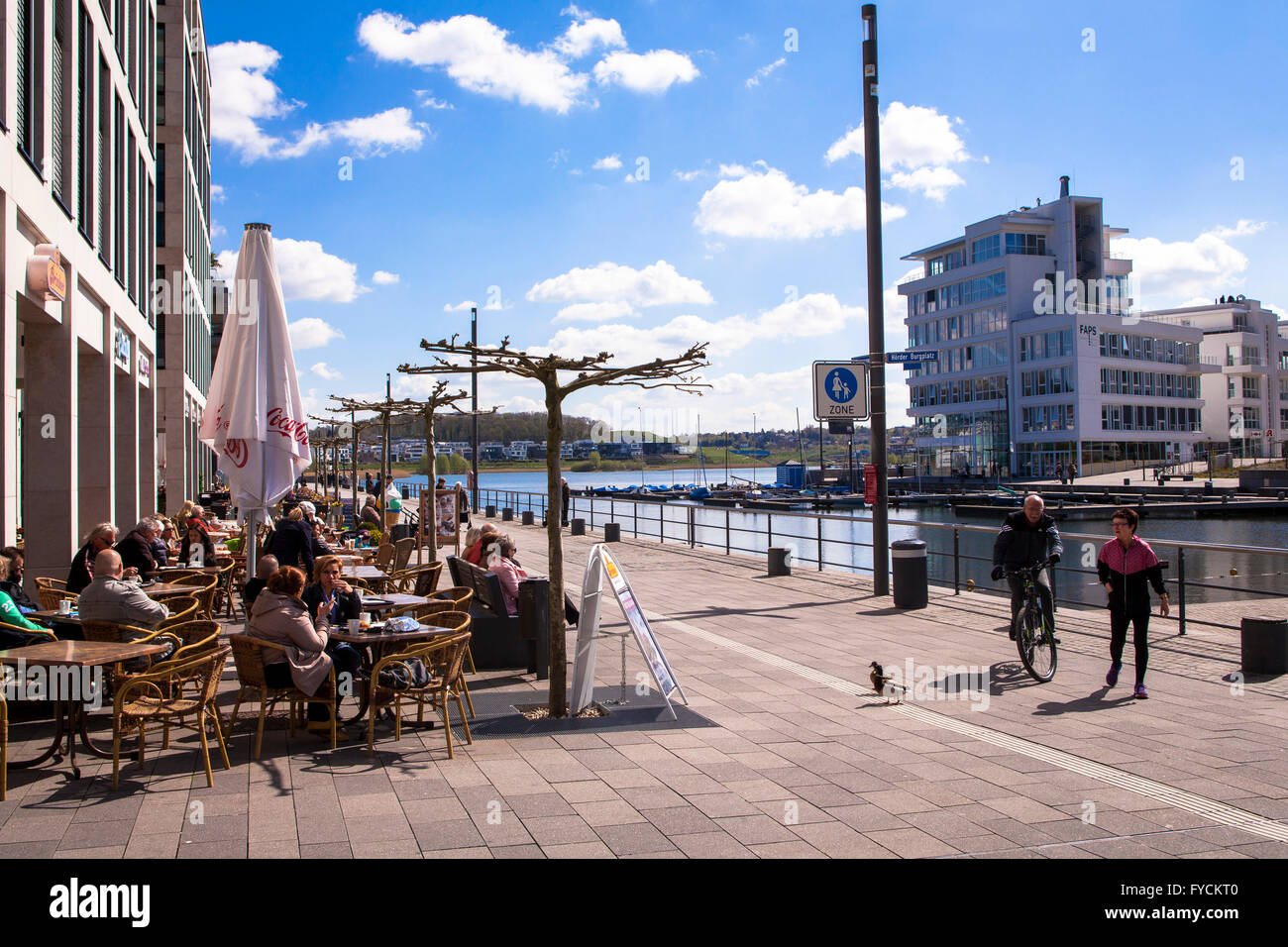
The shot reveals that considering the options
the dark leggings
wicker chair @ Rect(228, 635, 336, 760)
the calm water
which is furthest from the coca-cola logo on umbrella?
the calm water

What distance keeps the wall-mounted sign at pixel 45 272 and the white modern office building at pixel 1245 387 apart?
339 ft

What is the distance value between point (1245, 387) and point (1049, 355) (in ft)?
129

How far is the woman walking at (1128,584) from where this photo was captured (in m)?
8.15

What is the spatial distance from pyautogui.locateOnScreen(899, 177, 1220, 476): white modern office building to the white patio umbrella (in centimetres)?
7234

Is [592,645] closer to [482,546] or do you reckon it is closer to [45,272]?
[482,546]

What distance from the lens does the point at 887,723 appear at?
23.8ft

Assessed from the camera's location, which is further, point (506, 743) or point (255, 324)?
point (255, 324)

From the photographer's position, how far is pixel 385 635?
686 cm

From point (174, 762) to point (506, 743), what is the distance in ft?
6.77

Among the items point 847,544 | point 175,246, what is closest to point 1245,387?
point 847,544

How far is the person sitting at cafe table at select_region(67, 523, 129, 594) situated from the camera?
885cm
